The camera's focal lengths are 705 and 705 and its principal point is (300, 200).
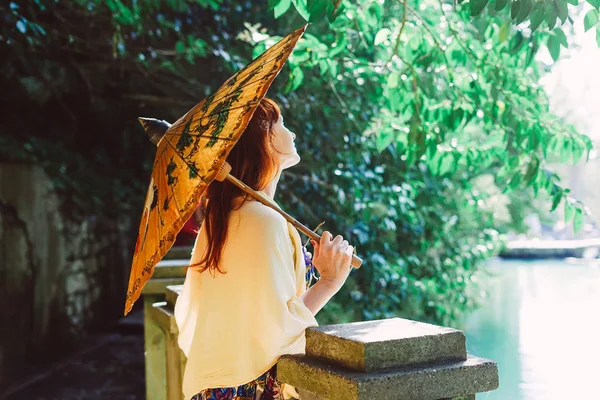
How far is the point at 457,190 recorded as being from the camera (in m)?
7.51

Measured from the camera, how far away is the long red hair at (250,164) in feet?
5.54

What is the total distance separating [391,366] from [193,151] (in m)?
0.68

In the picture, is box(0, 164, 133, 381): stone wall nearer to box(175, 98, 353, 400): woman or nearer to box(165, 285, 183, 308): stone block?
box(165, 285, 183, 308): stone block

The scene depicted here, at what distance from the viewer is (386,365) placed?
1.36m

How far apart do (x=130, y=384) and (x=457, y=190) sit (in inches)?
153

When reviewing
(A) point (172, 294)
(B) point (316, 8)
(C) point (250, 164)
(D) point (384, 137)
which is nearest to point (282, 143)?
(C) point (250, 164)

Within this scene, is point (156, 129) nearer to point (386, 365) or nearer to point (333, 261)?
point (333, 261)

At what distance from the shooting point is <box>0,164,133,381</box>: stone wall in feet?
18.6

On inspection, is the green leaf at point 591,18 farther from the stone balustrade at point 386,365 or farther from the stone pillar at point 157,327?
the stone pillar at point 157,327

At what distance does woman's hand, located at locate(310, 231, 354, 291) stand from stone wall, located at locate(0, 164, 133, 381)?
445 cm

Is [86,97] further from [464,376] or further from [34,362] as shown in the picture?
[464,376]

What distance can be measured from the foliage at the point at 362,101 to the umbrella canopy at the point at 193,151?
0.88 metres

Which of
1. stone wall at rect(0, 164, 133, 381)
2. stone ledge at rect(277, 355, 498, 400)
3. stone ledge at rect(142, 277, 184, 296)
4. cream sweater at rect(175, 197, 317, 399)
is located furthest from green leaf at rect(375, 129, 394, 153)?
stone wall at rect(0, 164, 133, 381)

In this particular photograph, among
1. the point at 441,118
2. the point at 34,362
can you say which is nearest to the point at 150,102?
the point at 34,362
